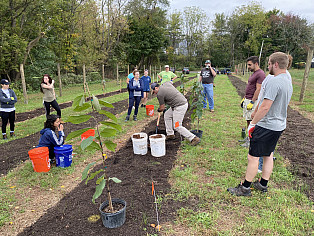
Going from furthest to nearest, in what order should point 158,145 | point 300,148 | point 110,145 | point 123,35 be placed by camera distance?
point 123,35 → point 300,148 → point 158,145 → point 110,145

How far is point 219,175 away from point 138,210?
5.52 feet

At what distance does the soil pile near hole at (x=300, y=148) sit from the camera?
145 inches

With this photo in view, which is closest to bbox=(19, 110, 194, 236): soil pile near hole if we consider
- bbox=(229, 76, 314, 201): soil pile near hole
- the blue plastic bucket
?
the blue plastic bucket

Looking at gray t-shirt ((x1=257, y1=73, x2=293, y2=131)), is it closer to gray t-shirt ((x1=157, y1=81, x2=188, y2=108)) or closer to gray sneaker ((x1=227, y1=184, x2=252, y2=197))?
gray sneaker ((x1=227, y1=184, x2=252, y2=197))

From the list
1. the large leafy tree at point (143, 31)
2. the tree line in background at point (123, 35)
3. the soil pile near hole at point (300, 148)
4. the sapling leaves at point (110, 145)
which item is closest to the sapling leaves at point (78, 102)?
the sapling leaves at point (110, 145)

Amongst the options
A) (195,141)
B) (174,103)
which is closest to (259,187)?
(195,141)

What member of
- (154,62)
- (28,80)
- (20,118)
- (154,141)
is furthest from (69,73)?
(154,141)

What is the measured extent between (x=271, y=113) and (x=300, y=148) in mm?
2789

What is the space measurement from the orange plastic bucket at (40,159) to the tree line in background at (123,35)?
37.8 ft

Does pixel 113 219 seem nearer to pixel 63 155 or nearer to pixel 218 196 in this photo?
pixel 218 196

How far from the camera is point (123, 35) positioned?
32.0 m

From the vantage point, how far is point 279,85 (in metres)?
2.65

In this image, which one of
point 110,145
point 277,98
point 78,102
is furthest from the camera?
point 277,98

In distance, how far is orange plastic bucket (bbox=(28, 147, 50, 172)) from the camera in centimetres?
387
